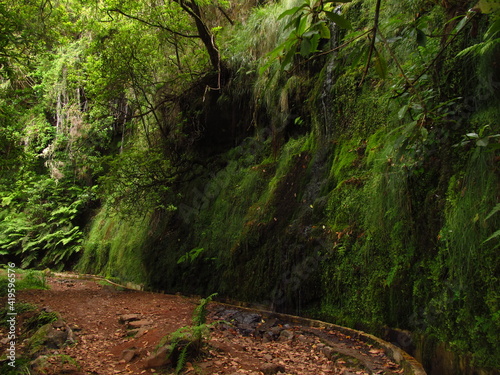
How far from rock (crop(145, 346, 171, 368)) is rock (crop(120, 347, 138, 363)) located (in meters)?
0.33

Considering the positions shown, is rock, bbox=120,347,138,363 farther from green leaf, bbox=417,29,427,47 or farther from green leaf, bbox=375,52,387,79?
green leaf, bbox=417,29,427,47

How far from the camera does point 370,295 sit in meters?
3.72

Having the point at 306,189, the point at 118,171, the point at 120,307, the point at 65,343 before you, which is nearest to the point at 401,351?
the point at 306,189

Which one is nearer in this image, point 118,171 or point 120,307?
point 120,307

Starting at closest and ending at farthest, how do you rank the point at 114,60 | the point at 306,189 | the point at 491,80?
1. the point at 491,80
2. the point at 306,189
3. the point at 114,60

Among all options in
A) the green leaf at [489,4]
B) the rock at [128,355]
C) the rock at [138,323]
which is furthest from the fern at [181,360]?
the green leaf at [489,4]

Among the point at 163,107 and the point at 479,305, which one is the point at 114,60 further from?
the point at 479,305

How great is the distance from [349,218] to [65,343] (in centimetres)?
366

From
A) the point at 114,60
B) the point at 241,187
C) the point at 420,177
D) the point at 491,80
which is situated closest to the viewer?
the point at 491,80

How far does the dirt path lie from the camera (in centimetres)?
300

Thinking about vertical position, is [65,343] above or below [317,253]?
below

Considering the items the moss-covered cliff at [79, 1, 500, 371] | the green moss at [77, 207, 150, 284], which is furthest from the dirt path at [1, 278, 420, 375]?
the green moss at [77, 207, 150, 284]

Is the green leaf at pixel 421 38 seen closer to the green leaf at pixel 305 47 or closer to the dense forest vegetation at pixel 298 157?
the dense forest vegetation at pixel 298 157

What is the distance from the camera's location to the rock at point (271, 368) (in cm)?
293
